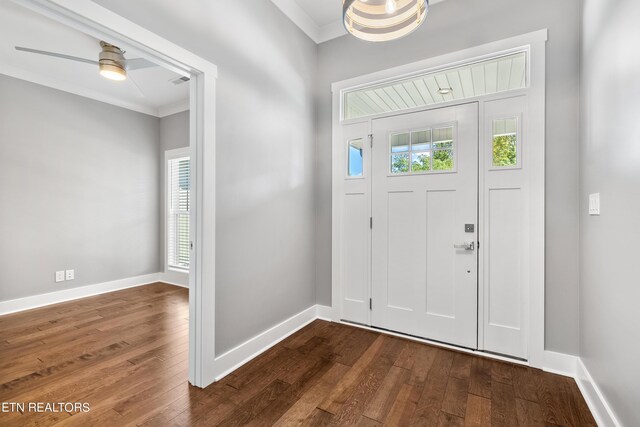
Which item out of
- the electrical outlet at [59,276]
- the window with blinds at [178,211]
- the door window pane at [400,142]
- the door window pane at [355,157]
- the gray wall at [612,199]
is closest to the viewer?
the gray wall at [612,199]

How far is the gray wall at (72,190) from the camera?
11.3 ft

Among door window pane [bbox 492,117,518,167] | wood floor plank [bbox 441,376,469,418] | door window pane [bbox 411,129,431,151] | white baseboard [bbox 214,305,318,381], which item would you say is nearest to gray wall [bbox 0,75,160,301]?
white baseboard [bbox 214,305,318,381]

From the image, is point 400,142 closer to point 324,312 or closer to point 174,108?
point 324,312

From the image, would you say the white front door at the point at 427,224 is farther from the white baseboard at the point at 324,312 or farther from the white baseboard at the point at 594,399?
the white baseboard at the point at 594,399

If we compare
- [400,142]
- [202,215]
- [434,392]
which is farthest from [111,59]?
[434,392]

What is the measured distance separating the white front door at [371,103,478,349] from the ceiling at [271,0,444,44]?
1.19 m

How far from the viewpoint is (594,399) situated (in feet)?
5.61

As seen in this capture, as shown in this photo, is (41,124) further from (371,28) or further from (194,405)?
(371,28)

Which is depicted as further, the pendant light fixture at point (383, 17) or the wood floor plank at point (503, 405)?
the wood floor plank at point (503, 405)

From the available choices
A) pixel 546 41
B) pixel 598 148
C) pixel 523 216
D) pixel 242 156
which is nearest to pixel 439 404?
pixel 523 216

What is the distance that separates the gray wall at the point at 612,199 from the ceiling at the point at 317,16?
5.09 ft

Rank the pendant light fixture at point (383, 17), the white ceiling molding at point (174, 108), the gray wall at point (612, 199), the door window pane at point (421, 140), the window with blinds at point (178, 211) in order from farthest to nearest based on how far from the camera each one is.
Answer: the window with blinds at point (178, 211) < the white ceiling molding at point (174, 108) < the door window pane at point (421, 140) < the pendant light fixture at point (383, 17) < the gray wall at point (612, 199)

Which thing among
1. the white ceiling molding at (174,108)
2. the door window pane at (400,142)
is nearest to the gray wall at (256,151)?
the door window pane at (400,142)

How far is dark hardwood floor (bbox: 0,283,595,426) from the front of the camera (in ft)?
5.51
